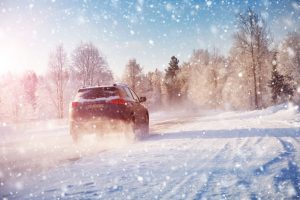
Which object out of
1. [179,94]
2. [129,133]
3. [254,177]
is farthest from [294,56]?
[254,177]

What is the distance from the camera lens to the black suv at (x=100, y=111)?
9789mm

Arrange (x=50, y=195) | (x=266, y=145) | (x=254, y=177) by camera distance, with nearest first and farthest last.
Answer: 1. (x=50, y=195)
2. (x=254, y=177)
3. (x=266, y=145)

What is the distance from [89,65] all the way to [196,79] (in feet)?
110

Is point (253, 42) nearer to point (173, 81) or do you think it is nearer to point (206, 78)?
point (206, 78)

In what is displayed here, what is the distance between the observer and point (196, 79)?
237 feet

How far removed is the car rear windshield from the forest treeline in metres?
24.0

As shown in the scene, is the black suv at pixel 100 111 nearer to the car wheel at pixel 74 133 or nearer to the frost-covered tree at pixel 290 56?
the car wheel at pixel 74 133

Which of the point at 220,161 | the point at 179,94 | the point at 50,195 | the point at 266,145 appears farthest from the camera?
the point at 179,94

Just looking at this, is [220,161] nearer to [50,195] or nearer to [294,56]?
[50,195]

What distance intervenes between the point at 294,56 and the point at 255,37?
32391mm

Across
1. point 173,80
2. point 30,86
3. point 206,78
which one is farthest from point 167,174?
point 30,86

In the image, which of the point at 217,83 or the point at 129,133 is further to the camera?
the point at 217,83

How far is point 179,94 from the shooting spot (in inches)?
3127

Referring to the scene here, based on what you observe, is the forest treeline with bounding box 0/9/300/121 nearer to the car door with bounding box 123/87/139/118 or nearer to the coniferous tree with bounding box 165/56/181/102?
the coniferous tree with bounding box 165/56/181/102
